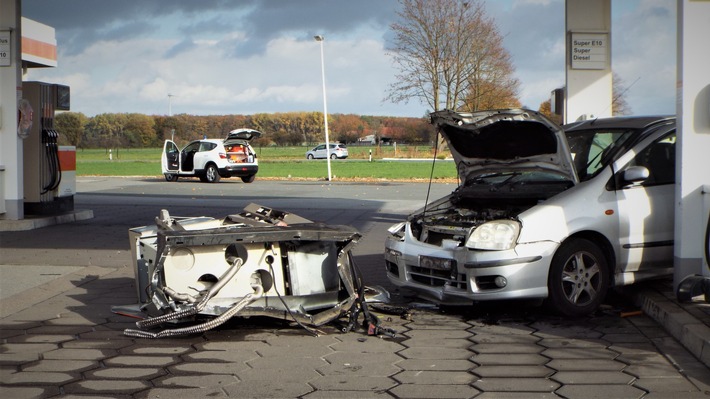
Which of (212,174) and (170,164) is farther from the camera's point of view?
(170,164)

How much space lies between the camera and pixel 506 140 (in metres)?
8.05

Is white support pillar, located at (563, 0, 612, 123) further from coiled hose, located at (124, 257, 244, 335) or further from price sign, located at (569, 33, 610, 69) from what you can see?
coiled hose, located at (124, 257, 244, 335)

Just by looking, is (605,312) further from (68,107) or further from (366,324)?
(68,107)

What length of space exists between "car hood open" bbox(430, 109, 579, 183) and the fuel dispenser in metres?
9.48

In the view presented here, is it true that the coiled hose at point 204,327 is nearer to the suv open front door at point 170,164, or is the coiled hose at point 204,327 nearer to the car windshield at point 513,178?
the car windshield at point 513,178

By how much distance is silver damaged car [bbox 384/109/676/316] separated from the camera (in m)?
7.08

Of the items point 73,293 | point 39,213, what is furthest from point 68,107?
point 73,293

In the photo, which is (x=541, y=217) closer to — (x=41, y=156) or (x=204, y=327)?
(x=204, y=327)

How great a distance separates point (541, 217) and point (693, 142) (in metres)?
1.57

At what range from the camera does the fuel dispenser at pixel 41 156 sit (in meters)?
15.2

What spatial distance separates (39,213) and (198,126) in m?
81.1

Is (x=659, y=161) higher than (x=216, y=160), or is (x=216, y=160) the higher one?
(x=216, y=160)

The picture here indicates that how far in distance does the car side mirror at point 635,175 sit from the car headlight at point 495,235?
1158 mm

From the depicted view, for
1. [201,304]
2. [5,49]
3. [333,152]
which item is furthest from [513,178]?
[333,152]
